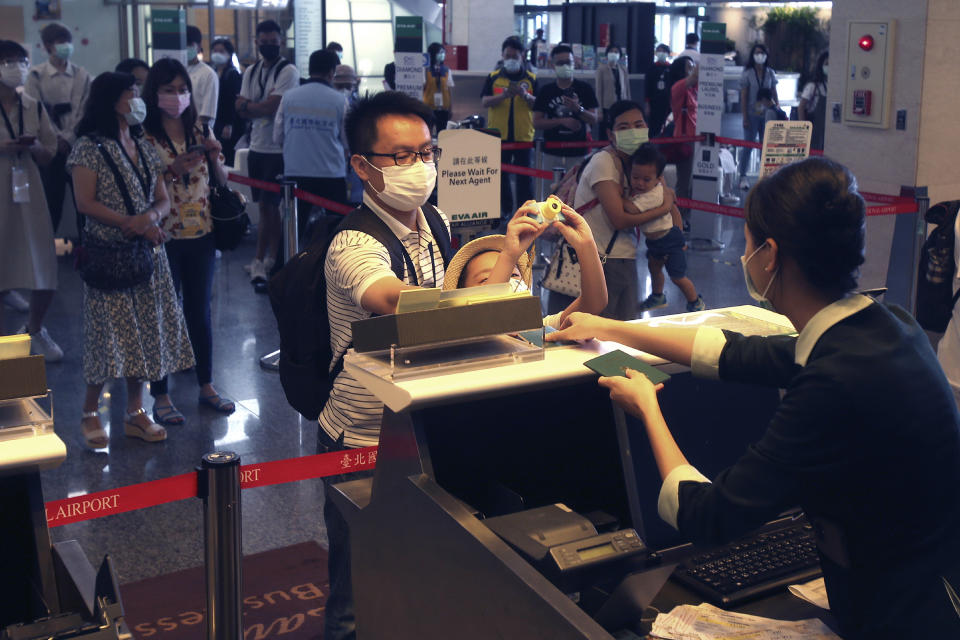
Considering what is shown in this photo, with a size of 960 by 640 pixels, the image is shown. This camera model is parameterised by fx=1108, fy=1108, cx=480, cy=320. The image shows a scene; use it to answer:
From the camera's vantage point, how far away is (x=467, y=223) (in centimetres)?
468

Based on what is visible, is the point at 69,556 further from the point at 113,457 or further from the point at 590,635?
the point at 113,457

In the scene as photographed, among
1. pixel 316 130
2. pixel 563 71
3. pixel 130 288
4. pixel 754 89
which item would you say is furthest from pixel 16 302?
pixel 754 89

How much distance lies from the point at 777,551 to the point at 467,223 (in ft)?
8.47

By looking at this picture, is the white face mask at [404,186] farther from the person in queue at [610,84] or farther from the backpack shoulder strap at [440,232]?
the person in queue at [610,84]

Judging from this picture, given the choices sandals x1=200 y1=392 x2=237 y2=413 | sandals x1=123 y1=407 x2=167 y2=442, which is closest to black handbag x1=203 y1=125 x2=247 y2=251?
sandals x1=200 y1=392 x2=237 y2=413

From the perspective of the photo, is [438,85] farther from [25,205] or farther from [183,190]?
[183,190]

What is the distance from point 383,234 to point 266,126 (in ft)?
20.2

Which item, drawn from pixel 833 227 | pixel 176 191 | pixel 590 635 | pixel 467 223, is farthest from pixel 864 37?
pixel 590 635

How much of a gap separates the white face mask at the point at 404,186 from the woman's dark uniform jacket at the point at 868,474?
45.5 inches

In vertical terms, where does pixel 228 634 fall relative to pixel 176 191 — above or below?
below

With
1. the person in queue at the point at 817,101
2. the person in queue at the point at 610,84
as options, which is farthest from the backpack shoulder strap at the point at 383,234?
the person in queue at the point at 610,84

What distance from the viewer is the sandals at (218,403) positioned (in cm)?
551

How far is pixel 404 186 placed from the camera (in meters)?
2.69

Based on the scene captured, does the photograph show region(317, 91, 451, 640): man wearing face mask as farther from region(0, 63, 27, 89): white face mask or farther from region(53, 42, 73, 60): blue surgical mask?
region(53, 42, 73, 60): blue surgical mask
